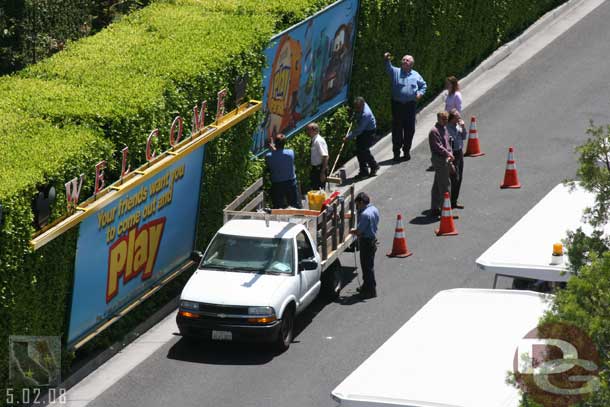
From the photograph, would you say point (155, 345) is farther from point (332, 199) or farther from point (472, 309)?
point (472, 309)

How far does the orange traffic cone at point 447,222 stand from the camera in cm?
2547

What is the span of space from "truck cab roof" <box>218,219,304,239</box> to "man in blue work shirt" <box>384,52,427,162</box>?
7.43m

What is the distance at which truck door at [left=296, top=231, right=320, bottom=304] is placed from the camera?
22.0m

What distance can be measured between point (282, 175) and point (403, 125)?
16.3ft

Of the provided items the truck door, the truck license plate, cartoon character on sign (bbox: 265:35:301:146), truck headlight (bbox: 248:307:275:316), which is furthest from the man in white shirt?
the truck license plate

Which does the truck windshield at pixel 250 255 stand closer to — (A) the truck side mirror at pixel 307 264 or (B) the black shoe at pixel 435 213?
(A) the truck side mirror at pixel 307 264

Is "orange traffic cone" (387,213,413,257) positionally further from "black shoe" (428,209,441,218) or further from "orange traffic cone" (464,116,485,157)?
"orange traffic cone" (464,116,485,157)

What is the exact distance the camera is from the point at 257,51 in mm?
24656

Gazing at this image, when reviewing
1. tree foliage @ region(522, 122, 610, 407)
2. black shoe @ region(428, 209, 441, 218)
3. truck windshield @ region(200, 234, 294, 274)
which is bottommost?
black shoe @ region(428, 209, 441, 218)

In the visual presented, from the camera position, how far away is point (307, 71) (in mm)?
27344

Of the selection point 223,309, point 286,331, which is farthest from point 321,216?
point 223,309

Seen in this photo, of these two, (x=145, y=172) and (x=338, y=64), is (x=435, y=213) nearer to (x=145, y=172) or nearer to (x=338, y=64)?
(x=338, y=64)

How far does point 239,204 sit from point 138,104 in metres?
2.64

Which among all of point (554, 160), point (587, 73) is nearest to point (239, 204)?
point (554, 160)
